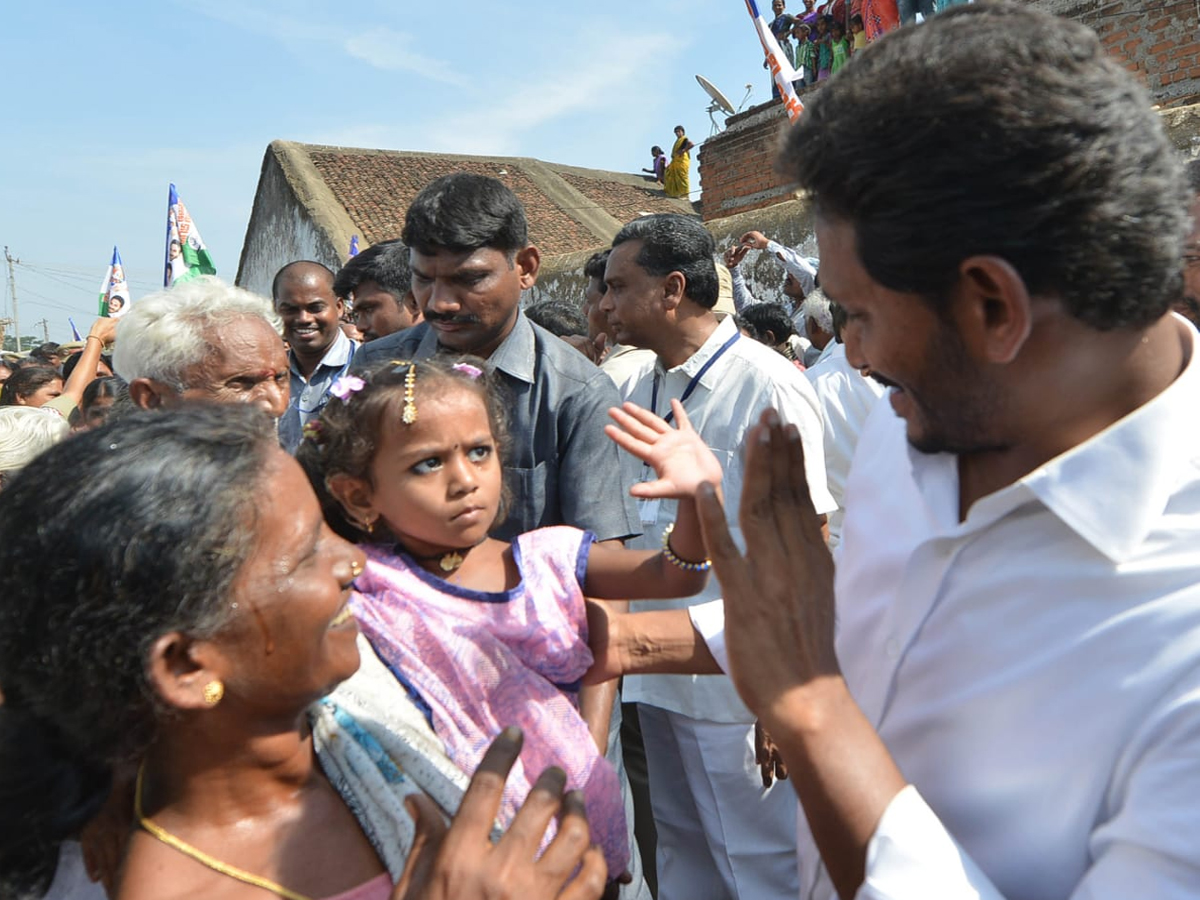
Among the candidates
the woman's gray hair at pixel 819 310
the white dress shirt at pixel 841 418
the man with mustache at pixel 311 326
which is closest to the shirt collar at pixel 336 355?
the man with mustache at pixel 311 326

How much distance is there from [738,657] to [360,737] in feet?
2.25

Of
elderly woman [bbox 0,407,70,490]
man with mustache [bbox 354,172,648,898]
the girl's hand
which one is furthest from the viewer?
elderly woman [bbox 0,407,70,490]

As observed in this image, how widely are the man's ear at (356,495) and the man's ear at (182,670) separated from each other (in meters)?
0.84

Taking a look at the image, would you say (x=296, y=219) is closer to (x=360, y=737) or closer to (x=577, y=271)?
(x=577, y=271)

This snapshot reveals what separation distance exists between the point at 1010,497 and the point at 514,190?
73.6 ft

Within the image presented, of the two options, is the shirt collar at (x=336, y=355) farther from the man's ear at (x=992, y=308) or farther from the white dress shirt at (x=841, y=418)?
the man's ear at (x=992, y=308)

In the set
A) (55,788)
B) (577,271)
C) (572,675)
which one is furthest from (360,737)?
(577,271)

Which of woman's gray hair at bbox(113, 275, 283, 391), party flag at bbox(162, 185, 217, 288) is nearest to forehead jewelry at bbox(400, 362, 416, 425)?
woman's gray hair at bbox(113, 275, 283, 391)

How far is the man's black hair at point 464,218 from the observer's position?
2896mm

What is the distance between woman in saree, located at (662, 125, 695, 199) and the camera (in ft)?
70.8

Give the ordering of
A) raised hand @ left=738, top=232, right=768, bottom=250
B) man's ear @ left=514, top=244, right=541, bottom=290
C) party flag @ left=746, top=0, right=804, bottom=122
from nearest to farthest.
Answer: man's ear @ left=514, top=244, right=541, bottom=290, raised hand @ left=738, top=232, right=768, bottom=250, party flag @ left=746, top=0, right=804, bottom=122

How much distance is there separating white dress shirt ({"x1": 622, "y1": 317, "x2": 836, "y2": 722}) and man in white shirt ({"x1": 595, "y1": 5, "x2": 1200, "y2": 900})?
2017mm

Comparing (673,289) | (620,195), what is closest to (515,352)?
(673,289)

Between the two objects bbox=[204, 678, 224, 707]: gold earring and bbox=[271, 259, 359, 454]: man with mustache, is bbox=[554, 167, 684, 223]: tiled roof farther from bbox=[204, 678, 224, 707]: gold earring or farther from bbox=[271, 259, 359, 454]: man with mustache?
bbox=[204, 678, 224, 707]: gold earring
